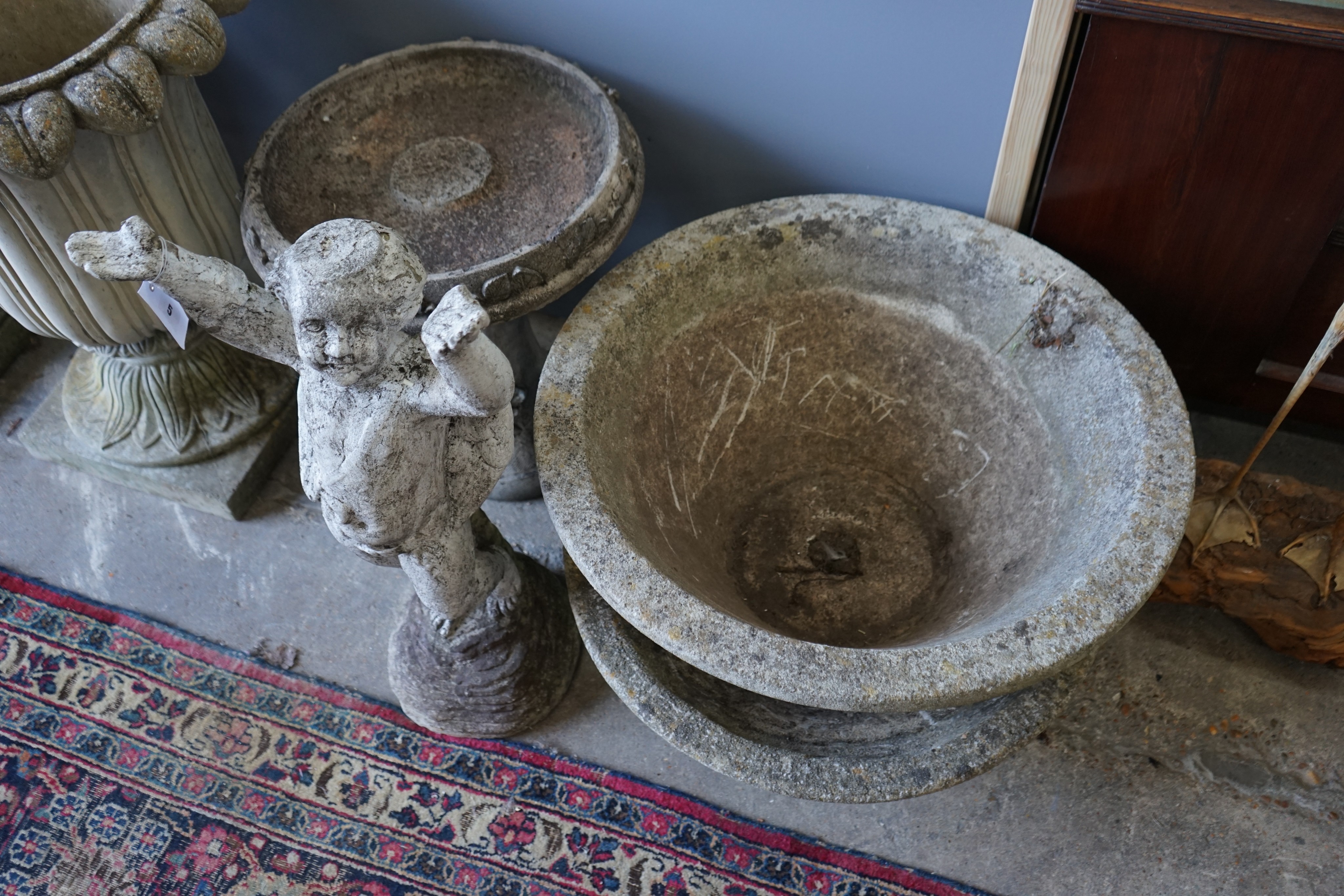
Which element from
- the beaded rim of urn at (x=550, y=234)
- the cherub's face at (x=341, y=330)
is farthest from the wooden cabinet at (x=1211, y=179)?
the cherub's face at (x=341, y=330)

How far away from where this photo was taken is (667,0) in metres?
1.89

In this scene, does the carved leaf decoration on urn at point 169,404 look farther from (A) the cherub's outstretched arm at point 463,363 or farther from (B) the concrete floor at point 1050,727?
(A) the cherub's outstretched arm at point 463,363

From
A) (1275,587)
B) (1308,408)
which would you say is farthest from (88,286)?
(1308,408)

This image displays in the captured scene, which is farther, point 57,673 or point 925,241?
point 57,673

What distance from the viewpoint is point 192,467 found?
2.52 metres

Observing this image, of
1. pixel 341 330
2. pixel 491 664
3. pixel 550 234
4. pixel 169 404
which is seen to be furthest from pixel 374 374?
pixel 169 404

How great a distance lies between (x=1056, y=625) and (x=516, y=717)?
3.97 ft

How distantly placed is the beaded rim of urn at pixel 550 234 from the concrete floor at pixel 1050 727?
0.87m

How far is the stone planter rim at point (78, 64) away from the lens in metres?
1.60

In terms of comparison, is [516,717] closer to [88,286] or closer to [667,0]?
[88,286]

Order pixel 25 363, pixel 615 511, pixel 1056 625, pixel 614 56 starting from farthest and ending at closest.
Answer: pixel 25 363
pixel 614 56
pixel 615 511
pixel 1056 625

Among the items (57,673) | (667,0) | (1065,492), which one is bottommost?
(57,673)

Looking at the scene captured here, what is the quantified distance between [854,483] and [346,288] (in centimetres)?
125

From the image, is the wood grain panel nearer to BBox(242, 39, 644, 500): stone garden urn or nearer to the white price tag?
BBox(242, 39, 644, 500): stone garden urn
